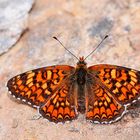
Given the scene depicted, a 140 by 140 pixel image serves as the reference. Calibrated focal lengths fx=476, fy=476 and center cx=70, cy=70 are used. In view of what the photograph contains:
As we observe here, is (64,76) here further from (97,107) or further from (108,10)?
(108,10)

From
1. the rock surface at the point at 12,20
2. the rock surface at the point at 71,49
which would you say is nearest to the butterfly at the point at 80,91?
the rock surface at the point at 71,49

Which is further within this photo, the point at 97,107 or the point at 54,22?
the point at 54,22

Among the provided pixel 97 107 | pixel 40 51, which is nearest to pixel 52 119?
pixel 97 107

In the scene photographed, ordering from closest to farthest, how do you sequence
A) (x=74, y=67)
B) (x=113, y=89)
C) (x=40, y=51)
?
(x=113, y=89), (x=74, y=67), (x=40, y=51)

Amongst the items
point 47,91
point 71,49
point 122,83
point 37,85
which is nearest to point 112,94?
point 122,83

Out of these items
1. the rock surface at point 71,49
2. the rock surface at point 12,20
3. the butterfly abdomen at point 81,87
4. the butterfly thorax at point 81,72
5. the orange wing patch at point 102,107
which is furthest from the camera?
the rock surface at point 12,20

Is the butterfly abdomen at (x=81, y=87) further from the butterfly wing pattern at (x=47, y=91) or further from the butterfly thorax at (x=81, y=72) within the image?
the butterfly wing pattern at (x=47, y=91)

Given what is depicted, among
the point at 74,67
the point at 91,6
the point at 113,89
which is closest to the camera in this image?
the point at 113,89

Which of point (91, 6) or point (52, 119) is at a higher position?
point (91, 6)
